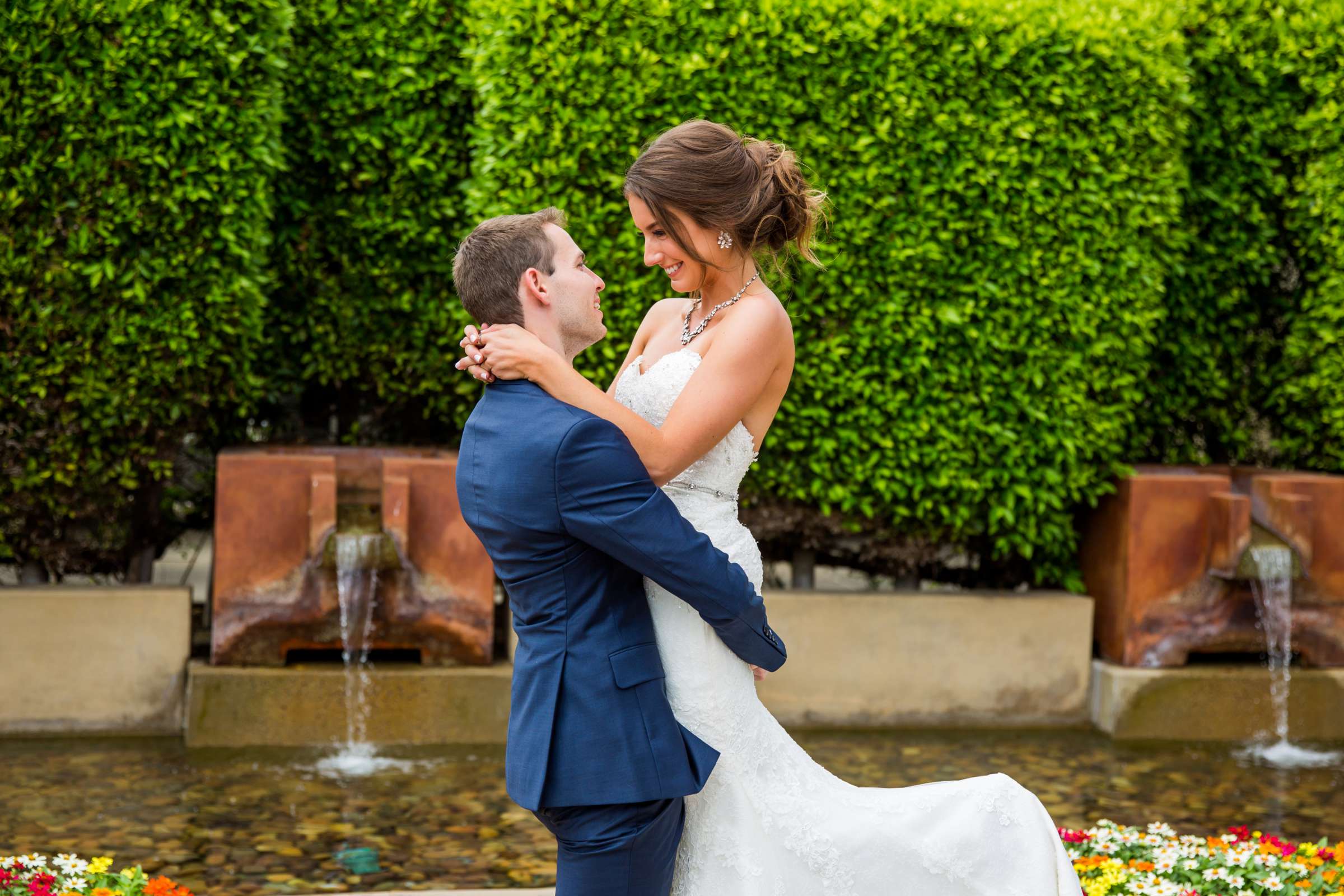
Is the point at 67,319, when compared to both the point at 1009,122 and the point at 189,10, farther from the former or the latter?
the point at 1009,122

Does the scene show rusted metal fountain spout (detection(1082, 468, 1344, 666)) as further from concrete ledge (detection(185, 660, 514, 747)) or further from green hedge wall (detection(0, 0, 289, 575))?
green hedge wall (detection(0, 0, 289, 575))

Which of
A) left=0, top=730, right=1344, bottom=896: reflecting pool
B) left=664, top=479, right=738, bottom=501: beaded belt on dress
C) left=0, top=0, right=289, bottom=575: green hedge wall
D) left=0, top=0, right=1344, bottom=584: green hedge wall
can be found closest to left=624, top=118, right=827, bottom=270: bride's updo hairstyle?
left=664, top=479, right=738, bottom=501: beaded belt on dress

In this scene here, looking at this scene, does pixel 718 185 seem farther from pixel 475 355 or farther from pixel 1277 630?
pixel 1277 630

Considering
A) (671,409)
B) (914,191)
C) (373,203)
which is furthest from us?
(373,203)

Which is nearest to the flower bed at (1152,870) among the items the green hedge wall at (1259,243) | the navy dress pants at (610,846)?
the navy dress pants at (610,846)

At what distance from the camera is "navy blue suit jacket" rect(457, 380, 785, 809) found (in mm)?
2375

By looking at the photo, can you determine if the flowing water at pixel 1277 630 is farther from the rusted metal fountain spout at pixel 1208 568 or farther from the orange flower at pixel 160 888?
the orange flower at pixel 160 888

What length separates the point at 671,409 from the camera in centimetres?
281

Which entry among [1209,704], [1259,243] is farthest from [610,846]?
[1259,243]

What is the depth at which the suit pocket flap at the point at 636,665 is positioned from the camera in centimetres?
247

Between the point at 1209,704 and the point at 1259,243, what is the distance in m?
2.40

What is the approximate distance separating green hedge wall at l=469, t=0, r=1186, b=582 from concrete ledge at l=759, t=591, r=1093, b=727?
15.8 inches

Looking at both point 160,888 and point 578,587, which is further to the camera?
point 160,888

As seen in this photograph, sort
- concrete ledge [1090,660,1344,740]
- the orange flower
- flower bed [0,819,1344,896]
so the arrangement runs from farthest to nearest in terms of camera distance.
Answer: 1. concrete ledge [1090,660,1344,740]
2. flower bed [0,819,1344,896]
3. the orange flower
